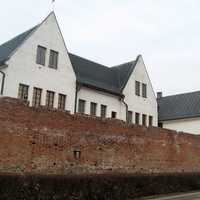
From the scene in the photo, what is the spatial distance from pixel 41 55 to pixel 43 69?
1.06m

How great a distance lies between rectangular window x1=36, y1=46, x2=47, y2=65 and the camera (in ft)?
74.1

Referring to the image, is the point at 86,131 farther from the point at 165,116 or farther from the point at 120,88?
the point at 165,116

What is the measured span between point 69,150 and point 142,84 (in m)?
17.6

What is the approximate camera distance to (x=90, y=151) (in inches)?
658

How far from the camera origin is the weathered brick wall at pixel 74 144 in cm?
1352

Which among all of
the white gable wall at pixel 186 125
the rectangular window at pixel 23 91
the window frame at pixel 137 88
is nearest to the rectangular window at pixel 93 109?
the window frame at pixel 137 88

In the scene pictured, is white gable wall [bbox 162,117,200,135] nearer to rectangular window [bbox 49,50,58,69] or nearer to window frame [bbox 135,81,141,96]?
window frame [bbox 135,81,141,96]

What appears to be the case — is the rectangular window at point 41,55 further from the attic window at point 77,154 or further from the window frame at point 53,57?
the attic window at point 77,154

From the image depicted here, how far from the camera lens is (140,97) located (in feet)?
102

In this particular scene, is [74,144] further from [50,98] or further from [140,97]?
[140,97]

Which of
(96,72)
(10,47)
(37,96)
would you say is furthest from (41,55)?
(96,72)

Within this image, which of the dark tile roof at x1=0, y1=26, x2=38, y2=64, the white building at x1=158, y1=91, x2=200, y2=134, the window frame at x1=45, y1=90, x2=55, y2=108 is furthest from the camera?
the white building at x1=158, y1=91, x2=200, y2=134

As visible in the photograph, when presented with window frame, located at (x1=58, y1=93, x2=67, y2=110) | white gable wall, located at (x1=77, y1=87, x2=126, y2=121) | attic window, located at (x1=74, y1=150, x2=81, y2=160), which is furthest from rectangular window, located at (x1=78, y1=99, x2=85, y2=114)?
attic window, located at (x1=74, y1=150, x2=81, y2=160)

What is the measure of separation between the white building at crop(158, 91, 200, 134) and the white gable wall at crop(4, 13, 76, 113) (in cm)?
1534
